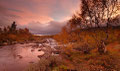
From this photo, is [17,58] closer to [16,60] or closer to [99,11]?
[16,60]

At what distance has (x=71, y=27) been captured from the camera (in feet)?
63.1

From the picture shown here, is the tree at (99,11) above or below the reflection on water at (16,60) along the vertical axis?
above

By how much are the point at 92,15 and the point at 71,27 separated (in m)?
6.46

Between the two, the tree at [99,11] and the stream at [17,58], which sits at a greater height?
the tree at [99,11]

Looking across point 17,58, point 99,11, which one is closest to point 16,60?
point 17,58

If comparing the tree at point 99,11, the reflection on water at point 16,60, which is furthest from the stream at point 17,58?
the tree at point 99,11

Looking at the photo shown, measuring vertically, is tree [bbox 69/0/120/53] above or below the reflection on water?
above

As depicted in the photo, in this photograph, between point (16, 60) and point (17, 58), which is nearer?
point (16, 60)

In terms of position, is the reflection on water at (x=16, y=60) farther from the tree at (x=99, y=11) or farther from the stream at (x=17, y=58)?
the tree at (x=99, y=11)

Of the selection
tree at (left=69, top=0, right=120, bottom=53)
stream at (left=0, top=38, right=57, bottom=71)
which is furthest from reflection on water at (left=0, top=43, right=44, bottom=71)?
tree at (left=69, top=0, right=120, bottom=53)

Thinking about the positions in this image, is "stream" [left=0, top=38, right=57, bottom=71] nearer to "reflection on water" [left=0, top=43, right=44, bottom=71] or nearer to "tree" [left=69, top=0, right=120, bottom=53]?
"reflection on water" [left=0, top=43, right=44, bottom=71]

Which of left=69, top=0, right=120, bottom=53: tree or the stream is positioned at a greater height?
left=69, top=0, right=120, bottom=53: tree

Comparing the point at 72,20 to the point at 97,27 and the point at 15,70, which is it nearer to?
the point at 97,27

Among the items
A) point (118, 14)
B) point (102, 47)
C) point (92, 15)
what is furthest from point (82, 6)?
point (102, 47)
